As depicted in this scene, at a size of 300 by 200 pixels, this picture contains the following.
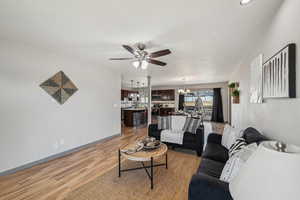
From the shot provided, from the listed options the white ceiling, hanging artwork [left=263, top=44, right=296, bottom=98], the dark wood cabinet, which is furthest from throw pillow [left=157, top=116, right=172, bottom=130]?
the dark wood cabinet

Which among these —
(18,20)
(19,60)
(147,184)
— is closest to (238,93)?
(147,184)

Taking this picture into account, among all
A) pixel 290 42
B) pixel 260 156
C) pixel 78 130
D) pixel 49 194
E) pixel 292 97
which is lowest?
pixel 49 194

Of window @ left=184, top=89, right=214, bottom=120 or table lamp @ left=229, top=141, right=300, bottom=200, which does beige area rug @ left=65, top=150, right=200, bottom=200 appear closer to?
table lamp @ left=229, top=141, right=300, bottom=200

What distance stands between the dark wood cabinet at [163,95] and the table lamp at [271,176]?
29.6ft

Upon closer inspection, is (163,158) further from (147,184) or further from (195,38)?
(195,38)

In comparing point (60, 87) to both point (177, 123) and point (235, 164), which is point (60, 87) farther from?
point (235, 164)

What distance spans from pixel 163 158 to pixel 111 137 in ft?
7.36

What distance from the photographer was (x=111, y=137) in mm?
4398

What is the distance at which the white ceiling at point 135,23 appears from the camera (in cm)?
147

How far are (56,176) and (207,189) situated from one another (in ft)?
8.05

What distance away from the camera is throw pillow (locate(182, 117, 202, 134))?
10.6 ft

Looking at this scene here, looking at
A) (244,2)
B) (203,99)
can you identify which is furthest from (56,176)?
(203,99)

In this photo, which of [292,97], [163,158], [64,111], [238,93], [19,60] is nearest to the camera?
[292,97]

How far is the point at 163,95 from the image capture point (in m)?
10.1
